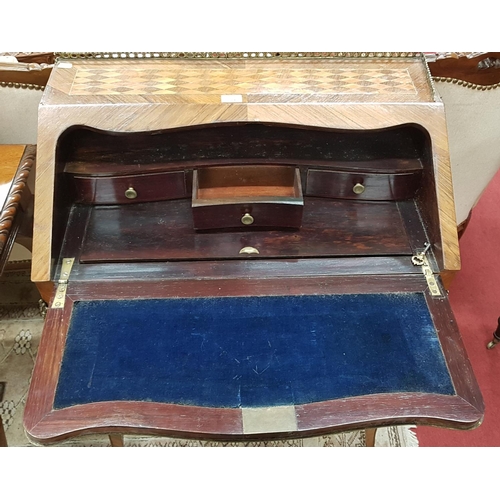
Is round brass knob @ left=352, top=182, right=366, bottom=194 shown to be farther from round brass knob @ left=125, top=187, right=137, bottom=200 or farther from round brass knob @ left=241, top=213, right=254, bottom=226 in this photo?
round brass knob @ left=125, top=187, right=137, bottom=200

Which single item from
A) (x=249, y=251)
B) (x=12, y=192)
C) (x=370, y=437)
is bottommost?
(x=370, y=437)

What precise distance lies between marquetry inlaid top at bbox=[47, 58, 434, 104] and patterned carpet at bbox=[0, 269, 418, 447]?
995 millimetres

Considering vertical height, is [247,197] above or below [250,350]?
above

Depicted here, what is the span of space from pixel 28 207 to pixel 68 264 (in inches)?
15.3

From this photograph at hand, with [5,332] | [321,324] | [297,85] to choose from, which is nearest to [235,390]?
[321,324]

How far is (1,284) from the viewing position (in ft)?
6.50

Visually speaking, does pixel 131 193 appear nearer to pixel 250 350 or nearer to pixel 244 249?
pixel 244 249

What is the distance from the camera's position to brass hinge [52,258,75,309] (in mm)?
1042

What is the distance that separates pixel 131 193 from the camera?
3.92ft

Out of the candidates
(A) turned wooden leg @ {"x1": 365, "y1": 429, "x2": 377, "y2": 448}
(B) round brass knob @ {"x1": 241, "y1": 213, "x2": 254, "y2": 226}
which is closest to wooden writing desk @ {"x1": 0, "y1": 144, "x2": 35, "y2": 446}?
(B) round brass knob @ {"x1": 241, "y1": 213, "x2": 254, "y2": 226}

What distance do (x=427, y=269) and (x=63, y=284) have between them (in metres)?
0.83

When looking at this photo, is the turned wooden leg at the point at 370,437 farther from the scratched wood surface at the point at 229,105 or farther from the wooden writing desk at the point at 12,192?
the wooden writing desk at the point at 12,192

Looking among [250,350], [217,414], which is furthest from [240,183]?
[217,414]

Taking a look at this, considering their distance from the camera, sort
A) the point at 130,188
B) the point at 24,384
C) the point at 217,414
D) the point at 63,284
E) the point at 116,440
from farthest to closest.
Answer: the point at 24,384 < the point at 116,440 < the point at 130,188 < the point at 63,284 < the point at 217,414
